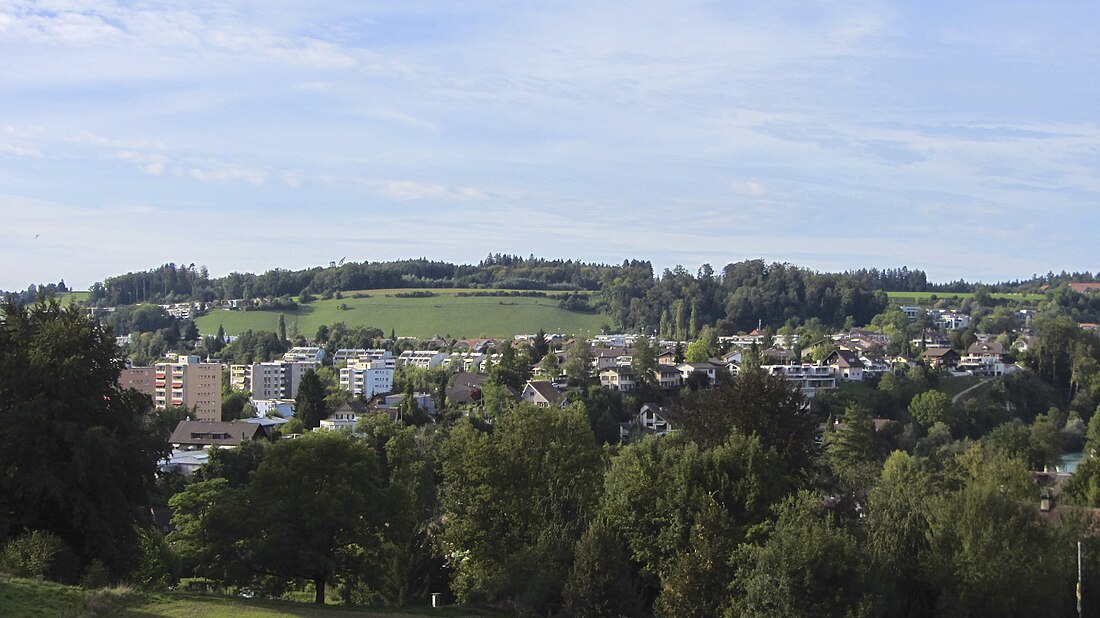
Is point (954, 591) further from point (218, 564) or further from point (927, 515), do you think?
point (218, 564)

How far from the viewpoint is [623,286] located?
151125 millimetres

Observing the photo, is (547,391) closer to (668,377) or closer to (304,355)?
(668,377)

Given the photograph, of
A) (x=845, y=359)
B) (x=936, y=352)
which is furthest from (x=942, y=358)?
(x=845, y=359)

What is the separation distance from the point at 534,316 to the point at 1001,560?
122m

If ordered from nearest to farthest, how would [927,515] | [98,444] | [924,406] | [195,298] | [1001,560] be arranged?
[98,444]
[1001,560]
[927,515]
[924,406]
[195,298]

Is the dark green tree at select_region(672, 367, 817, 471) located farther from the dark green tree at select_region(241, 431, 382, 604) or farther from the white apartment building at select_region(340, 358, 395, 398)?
the white apartment building at select_region(340, 358, 395, 398)

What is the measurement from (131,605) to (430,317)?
125139 millimetres

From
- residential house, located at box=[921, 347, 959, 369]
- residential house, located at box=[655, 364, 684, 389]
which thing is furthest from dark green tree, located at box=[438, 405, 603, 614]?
residential house, located at box=[921, 347, 959, 369]

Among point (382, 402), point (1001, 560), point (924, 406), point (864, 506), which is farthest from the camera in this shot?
point (382, 402)

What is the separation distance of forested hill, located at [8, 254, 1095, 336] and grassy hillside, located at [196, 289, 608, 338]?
6996mm

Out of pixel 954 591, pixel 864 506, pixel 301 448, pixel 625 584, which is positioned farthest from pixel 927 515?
pixel 301 448

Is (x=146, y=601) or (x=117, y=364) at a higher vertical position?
(x=117, y=364)

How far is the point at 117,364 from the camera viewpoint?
25.0m

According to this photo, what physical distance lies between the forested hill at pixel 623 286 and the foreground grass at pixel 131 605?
10789 cm
